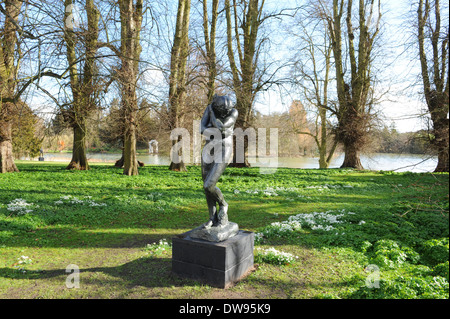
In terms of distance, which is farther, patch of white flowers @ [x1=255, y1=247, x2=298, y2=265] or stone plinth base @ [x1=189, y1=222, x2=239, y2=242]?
patch of white flowers @ [x1=255, y1=247, x2=298, y2=265]

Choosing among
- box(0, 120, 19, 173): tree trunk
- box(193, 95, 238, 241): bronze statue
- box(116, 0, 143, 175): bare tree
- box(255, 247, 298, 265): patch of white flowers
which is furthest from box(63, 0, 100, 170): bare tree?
box(255, 247, 298, 265): patch of white flowers

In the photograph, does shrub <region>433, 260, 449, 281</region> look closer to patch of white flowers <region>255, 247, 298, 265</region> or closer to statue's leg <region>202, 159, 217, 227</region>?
patch of white flowers <region>255, 247, 298, 265</region>

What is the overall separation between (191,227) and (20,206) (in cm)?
498

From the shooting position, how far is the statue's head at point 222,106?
14.9 feet

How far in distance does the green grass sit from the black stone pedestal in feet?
0.52

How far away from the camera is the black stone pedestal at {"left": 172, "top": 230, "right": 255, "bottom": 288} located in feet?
14.2

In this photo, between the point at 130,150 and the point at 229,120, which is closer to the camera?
the point at 229,120

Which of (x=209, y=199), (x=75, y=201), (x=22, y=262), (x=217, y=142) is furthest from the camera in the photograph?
(x=75, y=201)

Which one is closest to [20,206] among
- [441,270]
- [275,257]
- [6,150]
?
[275,257]

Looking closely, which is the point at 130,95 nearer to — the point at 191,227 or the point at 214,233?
the point at 191,227

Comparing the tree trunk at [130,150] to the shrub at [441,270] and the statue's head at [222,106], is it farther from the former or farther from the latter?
the shrub at [441,270]

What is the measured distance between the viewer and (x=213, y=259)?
438 centimetres

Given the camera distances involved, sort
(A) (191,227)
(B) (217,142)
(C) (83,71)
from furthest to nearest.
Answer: (C) (83,71)
(A) (191,227)
(B) (217,142)
